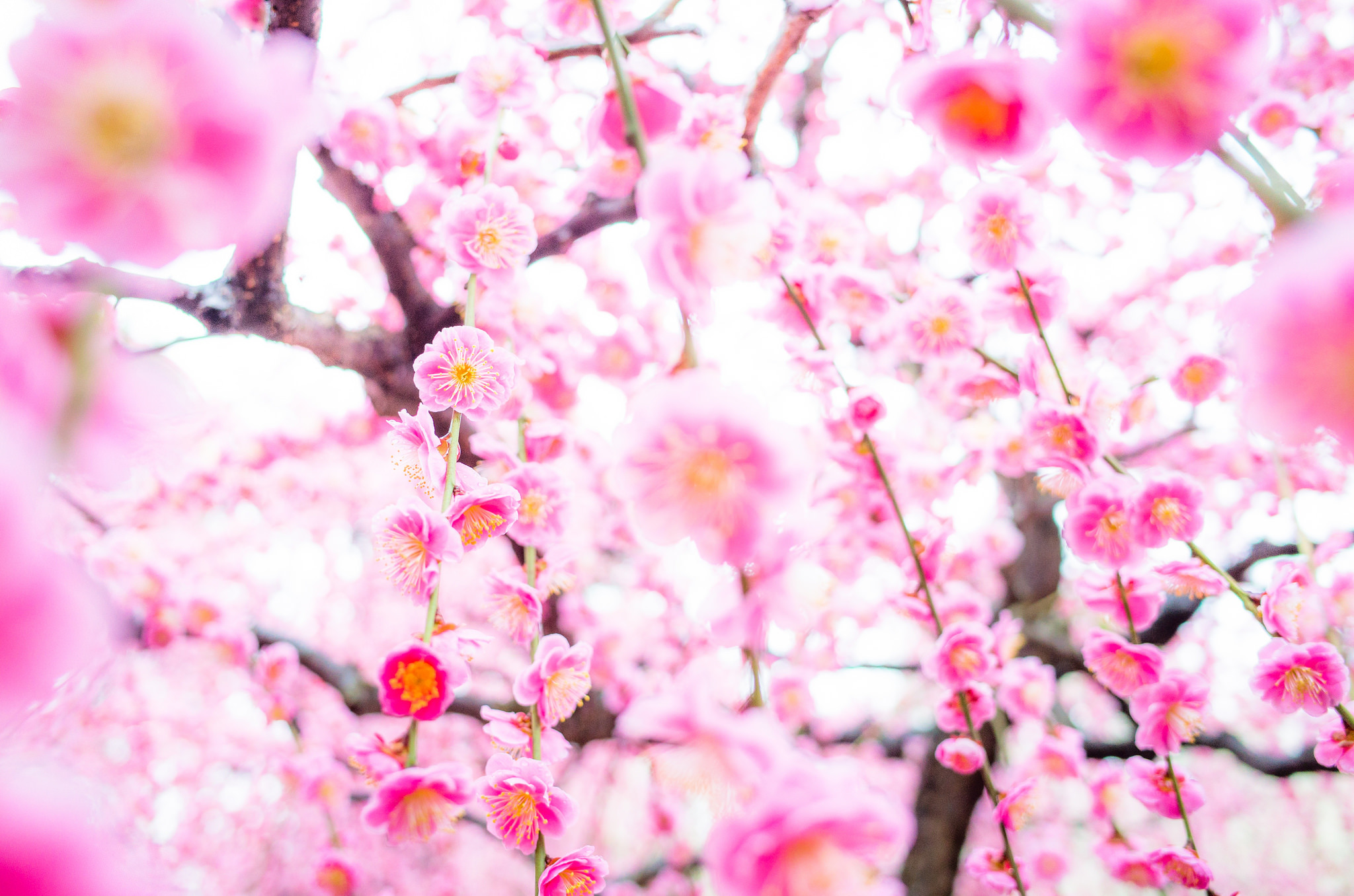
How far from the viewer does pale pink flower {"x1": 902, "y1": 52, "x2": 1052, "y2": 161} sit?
614 mm

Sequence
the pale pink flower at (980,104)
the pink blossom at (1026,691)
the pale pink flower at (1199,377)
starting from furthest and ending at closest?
the pink blossom at (1026,691)
the pale pink flower at (1199,377)
the pale pink flower at (980,104)

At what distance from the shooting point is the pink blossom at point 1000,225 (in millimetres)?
1003

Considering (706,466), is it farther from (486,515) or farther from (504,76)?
(504,76)

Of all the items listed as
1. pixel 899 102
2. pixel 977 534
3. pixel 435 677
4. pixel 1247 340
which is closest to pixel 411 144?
pixel 899 102

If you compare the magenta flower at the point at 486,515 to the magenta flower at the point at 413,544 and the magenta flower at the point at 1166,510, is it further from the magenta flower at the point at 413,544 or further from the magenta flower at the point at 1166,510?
the magenta flower at the point at 1166,510

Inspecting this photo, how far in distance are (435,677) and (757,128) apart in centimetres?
138

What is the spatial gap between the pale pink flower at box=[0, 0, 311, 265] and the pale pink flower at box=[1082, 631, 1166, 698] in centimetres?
117

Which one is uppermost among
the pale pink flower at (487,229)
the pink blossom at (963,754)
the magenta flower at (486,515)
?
the pale pink flower at (487,229)

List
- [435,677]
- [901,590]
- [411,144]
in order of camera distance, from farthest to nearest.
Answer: [411,144], [901,590], [435,677]

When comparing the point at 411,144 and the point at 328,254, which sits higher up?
A: the point at 411,144

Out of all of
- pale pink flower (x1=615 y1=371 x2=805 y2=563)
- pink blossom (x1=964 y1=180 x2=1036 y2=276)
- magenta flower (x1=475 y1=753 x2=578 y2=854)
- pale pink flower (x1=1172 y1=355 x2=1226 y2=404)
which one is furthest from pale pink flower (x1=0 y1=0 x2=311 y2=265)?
pale pink flower (x1=1172 y1=355 x2=1226 y2=404)

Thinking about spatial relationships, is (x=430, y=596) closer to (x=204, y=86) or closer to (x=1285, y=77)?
(x=204, y=86)

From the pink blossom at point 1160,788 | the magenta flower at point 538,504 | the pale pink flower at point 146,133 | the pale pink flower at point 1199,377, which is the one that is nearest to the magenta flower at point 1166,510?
the pink blossom at point 1160,788

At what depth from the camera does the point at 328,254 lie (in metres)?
2.77
